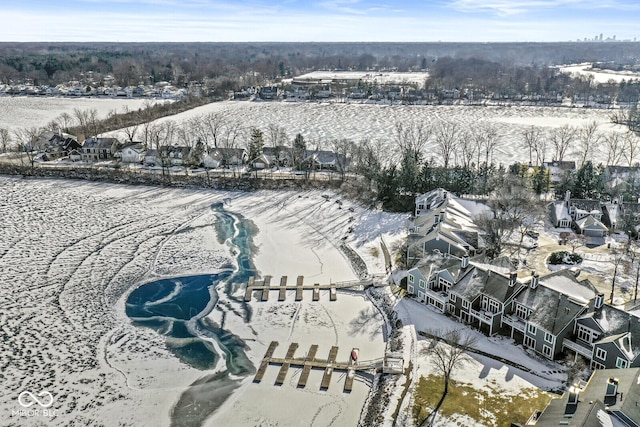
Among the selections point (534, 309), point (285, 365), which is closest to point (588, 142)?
point (534, 309)

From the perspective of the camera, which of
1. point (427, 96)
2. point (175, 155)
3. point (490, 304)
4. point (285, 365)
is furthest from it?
point (427, 96)

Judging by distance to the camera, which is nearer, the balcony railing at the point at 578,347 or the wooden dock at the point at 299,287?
the balcony railing at the point at 578,347

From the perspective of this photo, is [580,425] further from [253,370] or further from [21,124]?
[21,124]

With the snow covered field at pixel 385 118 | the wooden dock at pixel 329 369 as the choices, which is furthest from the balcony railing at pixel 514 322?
the snow covered field at pixel 385 118

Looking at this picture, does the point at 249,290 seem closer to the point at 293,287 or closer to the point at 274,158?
the point at 293,287

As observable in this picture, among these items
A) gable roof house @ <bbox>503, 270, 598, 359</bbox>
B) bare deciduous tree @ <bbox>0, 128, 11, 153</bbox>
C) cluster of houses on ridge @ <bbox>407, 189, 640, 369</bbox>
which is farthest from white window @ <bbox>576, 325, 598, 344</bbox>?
bare deciduous tree @ <bbox>0, 128, 11, 153</bbox>

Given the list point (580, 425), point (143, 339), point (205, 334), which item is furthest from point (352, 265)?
point (580, 425)

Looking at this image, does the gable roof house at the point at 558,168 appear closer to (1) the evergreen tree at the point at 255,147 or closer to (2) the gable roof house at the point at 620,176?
(2) the gable roof house at the point at 620,176
